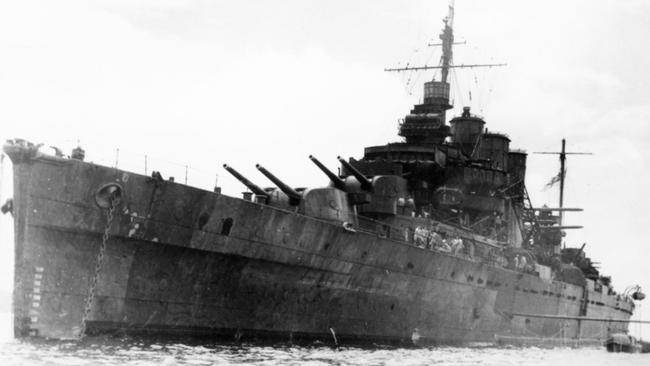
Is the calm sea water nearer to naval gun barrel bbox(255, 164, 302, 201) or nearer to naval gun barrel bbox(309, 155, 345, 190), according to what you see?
naval gun barrel bbox(255, 164, 302, 201)

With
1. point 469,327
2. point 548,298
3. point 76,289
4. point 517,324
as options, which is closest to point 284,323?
point 76,289

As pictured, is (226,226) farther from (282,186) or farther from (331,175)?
(331,175)

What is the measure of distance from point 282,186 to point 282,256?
6.46ft

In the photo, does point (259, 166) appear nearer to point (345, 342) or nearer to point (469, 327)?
point (345, 342)

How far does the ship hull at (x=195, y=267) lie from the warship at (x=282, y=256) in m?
0.03

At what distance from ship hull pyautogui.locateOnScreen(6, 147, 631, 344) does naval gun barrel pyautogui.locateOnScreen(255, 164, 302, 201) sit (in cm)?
128

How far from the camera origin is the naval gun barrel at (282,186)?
16.5 meters

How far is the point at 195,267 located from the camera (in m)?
14.3

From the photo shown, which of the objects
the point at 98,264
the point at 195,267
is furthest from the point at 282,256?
the point at 98,264

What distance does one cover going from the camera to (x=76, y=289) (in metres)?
13.2

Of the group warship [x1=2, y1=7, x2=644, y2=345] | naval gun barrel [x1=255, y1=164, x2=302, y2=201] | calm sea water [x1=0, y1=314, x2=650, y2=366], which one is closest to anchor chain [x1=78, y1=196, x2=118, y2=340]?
warship [x1=2, y1=7, x2=644, y2=345]

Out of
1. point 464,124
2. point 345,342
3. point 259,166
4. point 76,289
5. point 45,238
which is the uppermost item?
point 464,124

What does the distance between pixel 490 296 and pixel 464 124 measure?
853cm

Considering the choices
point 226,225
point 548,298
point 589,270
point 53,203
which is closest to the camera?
point 53,203
